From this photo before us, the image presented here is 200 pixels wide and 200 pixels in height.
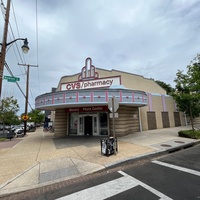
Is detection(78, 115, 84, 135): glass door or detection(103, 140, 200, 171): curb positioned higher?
detection(78, 115, 84, 135): glass door

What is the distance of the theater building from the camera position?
34.1ft

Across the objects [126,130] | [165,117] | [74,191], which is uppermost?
[165,117]

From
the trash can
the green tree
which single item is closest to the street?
the trash can

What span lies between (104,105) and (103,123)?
2.68 m

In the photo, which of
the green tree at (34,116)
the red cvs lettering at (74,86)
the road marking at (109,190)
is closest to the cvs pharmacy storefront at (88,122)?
the red cvs lettering at (74,86)

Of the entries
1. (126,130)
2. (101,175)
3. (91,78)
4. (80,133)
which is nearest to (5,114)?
(80,133)

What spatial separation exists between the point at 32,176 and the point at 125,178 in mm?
3246

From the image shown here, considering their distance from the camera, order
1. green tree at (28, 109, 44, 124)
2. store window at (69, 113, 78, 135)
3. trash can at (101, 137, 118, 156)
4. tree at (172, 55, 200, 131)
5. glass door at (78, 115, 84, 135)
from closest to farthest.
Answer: trash can at (101, 137, 118, 156) < tree at (172, 55, 200, 131) < glass door at (78, 115, 84, 135) < store window at (69, 113, 78, 135) < green tree at (28, 109, 44, 124)

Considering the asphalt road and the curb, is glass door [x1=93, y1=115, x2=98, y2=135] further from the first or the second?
the asphalt road

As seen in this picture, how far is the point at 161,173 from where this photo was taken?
4.57 metres

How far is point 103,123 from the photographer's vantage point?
13633 mm

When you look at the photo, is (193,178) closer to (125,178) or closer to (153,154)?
(125,178)

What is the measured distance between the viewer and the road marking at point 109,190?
3324 millimetres

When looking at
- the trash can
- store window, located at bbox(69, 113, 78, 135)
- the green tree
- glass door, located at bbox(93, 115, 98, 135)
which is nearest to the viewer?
the trash can
